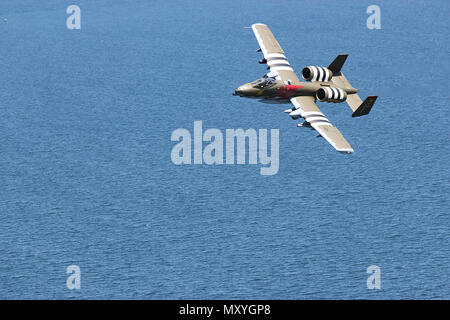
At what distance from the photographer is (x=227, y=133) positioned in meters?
144

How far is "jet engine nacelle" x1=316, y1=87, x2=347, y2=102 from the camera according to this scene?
86.7 metres

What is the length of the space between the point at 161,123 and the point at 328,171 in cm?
4279

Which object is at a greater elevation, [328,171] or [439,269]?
[328,171]

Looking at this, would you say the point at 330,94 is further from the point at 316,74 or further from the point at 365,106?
the point at 365,106

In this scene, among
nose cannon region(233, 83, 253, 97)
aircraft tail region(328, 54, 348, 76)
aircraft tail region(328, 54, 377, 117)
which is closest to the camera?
nose cannon region(233, 83, 253, 97)

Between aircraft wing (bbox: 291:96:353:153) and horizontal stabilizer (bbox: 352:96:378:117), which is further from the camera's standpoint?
A: horizontal stabilizer (bbox: 352:96:378:117)

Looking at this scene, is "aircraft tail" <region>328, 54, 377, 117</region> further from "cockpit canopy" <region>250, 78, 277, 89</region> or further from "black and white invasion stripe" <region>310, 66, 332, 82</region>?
"cockpit canopy" <region>250, 78, 277, 89</region>

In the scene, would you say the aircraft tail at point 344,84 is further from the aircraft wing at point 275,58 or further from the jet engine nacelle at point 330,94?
the aircraft wing at point 275,58

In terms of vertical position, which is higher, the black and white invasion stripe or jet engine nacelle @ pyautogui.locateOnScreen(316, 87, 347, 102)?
the black and white invasion stripe

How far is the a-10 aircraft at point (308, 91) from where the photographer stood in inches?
3270

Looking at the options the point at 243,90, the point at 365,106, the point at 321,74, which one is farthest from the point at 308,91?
the point at 243,90

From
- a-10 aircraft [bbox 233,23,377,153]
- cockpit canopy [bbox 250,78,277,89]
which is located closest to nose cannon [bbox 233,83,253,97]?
a-10 aircraft [bbox 233,23,377,153]
